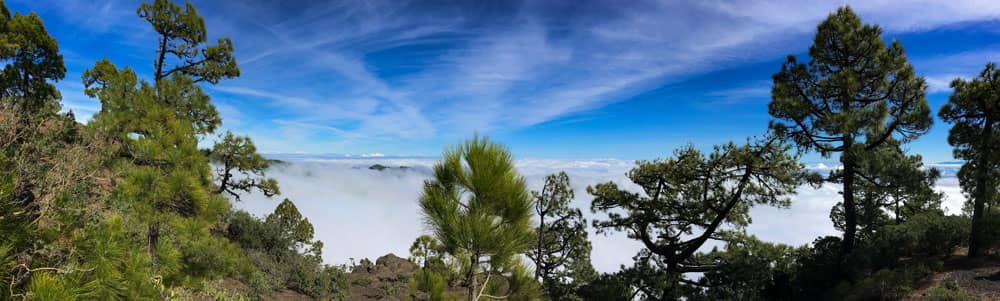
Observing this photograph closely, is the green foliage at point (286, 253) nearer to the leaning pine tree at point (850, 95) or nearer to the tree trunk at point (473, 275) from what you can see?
the tree trunk at point (473, 275)

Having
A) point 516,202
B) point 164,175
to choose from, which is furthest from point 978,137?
point 164,175

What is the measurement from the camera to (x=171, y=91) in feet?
26.0

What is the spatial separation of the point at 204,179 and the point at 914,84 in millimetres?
18553

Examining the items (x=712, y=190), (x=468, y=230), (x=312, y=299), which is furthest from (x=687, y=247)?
(x=312, y=299)

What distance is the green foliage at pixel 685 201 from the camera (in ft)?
33.8

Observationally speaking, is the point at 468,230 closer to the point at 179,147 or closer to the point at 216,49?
the point at 179,147

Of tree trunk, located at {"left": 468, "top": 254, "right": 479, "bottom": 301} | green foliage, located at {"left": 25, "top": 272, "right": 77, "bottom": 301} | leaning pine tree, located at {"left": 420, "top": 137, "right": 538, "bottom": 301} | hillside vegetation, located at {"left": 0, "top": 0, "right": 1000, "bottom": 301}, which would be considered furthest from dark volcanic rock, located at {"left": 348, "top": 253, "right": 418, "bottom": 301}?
green foliage, located at {"left": 25, "top": 272, "right": 77, "bottom": 301}

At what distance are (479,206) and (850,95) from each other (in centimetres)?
1379

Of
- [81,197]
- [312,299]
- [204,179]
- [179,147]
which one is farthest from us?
[312,299]

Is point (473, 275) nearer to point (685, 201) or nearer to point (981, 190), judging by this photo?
point (685, 201)

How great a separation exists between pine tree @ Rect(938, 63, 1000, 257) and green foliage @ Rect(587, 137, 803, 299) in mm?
3886

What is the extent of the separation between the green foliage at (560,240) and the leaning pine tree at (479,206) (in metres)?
8.69

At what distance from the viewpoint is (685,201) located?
11.6 m

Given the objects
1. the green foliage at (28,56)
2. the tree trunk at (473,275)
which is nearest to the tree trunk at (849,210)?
the tree trunk at (473,275)
